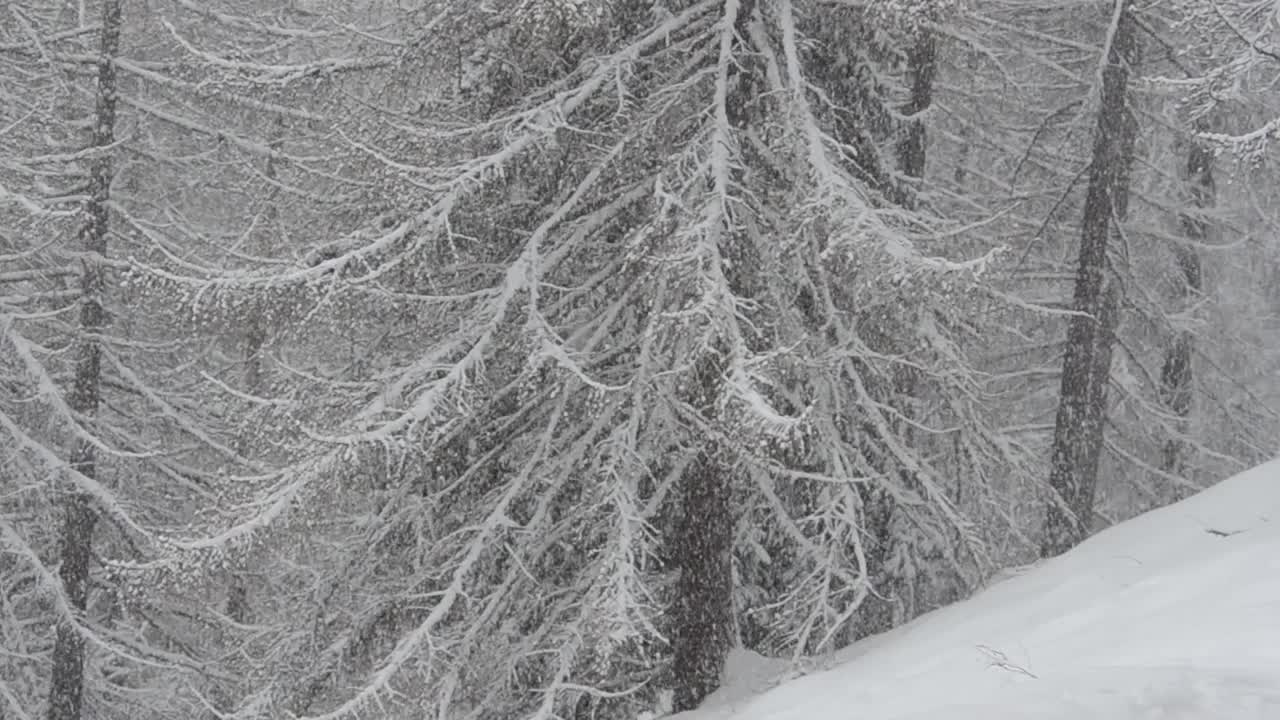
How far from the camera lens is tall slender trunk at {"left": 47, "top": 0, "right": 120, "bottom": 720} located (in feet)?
39.5

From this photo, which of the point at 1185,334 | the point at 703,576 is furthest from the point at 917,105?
the point at 1185,334

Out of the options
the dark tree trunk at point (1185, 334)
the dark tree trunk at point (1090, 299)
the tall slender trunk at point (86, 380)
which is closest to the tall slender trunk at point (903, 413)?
the dark tree trunk at point (1090, 299)

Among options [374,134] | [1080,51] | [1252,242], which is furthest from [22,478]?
[1252,242]

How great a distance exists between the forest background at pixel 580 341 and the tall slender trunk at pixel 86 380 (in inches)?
1.4

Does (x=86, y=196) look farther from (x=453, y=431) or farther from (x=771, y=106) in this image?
(x=771, y=106)

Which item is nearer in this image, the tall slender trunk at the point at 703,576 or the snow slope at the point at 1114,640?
the snow slope at the point at 1114,640

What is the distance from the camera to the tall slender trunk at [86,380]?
39.5 feet

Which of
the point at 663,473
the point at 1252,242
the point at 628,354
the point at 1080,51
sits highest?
the point at 1080,51

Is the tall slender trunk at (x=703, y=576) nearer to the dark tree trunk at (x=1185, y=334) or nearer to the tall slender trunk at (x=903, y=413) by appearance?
the tall slender trunk at (x=903, y=413)

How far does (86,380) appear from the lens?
1238 centimetres

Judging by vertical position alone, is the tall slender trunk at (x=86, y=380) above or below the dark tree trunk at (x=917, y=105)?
below

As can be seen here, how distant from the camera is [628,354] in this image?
870 centimetres

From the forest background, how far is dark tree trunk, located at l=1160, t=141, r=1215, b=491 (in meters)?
3.05

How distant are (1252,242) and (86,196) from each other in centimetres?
1476
